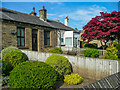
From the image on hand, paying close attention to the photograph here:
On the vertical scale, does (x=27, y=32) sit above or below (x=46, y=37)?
above

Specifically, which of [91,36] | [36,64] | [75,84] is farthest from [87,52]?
[36,64]

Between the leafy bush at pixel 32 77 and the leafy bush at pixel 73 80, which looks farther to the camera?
the leafy bush at pixel 73 80

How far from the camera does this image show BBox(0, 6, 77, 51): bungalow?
12383mm

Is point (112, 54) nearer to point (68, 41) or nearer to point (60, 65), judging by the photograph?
point (60, 65)

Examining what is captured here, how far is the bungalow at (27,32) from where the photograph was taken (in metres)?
12.4

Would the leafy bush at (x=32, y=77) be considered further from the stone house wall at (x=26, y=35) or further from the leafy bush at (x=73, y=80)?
the stone house wall at (x=26, y=35)

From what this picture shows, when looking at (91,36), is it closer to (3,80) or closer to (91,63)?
(91,63)

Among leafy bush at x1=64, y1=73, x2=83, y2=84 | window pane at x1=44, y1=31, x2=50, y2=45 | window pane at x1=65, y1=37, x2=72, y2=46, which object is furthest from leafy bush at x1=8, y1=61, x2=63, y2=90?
window pane at x1=65, y1=37, x2=72, y2=46

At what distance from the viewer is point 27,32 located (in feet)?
48.0

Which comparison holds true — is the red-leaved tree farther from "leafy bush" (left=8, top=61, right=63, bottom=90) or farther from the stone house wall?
"leafy bush" (left=8, top=61, right=63, bottom=90)

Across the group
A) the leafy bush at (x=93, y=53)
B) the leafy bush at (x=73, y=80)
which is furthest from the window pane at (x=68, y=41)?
the leafy bush at (x=73, y=80)

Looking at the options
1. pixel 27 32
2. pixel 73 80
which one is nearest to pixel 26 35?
pixel 27 32

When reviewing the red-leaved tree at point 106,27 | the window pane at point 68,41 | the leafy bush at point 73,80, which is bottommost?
the leafy bush at point 73,80

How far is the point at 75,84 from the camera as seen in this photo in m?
5.45
